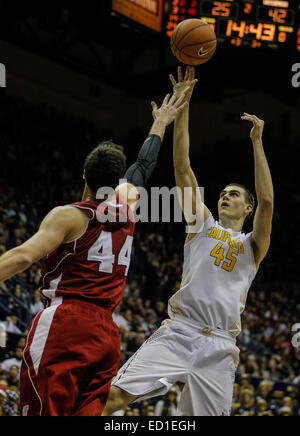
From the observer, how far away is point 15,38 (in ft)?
51.6

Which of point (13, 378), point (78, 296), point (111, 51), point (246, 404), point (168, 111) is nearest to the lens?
point (78, 296)

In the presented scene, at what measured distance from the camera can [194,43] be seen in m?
4.96

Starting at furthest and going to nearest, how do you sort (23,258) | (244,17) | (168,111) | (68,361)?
(244,17) → (168,111) → (68,361) → (23,258)

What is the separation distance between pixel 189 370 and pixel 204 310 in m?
0.46

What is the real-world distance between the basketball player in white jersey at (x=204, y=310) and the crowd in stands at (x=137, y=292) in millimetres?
3647

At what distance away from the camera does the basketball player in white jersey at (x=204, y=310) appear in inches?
167

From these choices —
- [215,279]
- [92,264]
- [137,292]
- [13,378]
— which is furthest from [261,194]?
[137,292]

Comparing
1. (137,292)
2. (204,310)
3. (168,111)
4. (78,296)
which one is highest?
(168,111)

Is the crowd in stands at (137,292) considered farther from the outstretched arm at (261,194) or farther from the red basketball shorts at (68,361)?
the red basketball shorts at (68,361)

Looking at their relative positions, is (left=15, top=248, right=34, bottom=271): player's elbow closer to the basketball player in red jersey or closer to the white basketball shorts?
the basketball player in red jersey

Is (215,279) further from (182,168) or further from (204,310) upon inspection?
(182,168)

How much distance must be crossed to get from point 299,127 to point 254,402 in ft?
42.1

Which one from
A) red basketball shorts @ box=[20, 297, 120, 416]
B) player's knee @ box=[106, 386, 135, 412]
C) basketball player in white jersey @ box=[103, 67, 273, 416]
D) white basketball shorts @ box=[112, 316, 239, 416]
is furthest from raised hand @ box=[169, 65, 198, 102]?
player's knee @ box=[106, 386, 135, 412]
